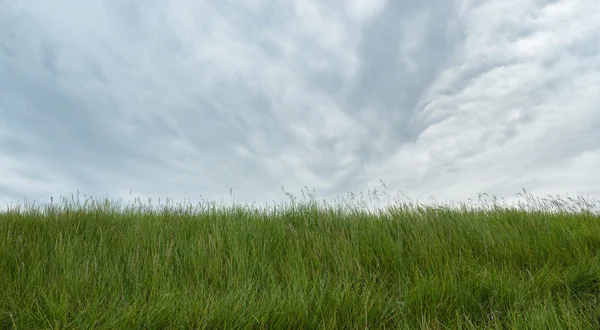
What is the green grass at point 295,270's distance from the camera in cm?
321

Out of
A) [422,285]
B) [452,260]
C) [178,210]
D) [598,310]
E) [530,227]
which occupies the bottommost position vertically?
[598,310]

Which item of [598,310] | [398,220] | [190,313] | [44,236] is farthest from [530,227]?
[44,236]

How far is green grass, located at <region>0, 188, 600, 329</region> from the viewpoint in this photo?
321cm

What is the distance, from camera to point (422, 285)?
380cm

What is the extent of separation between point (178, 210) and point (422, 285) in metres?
4.32

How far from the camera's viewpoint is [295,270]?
411 cm

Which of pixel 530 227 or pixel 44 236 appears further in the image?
pixel 530 227

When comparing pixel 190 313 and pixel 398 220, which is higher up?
pixel 398 220

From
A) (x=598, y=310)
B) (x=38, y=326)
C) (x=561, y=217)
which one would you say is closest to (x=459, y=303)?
(x=598, y=310)

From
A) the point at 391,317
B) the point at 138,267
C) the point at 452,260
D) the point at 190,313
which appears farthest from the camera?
the point at 452,260

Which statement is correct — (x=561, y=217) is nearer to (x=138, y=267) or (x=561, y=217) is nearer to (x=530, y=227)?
(x=530, y=227)

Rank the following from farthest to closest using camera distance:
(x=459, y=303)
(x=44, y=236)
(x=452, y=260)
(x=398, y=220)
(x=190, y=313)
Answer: (x=398, y=220)
(x=44, y=236)
(x=452, y=260)
(x=459, y=303)
(x=190, y=313)

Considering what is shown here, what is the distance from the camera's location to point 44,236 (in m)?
5.11

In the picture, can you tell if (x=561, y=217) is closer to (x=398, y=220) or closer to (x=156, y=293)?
(x=398, y=220)
